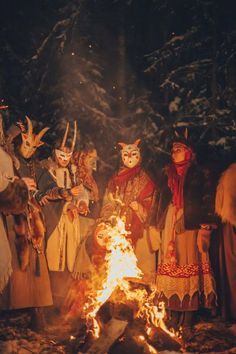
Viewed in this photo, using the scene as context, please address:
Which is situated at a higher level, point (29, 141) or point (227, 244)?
point (29, 141)

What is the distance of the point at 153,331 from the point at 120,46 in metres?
6.03

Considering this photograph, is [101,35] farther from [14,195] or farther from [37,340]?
[37,340]

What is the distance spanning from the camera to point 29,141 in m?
9.85

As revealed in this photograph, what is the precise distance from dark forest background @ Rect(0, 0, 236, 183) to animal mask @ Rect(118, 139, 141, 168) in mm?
244

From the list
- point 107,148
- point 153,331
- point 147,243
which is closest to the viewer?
point 153,331

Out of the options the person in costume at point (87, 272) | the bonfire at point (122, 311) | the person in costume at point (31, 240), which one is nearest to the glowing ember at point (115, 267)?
the bonfire at point (122, 311)

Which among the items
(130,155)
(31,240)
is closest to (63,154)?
(130,155)

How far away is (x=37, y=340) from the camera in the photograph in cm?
923

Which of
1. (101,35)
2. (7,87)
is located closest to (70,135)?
(7,87)

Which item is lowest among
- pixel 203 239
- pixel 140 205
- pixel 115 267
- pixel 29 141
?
pixel 115 267

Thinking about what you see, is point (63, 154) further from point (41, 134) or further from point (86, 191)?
point (86, 191)

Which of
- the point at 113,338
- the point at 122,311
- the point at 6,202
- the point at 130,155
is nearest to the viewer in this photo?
the point at 113,338

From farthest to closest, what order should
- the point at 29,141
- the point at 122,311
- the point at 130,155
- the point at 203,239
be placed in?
the point at 130,155
the point at 29,141
the point at 203,239
the point at 122,311

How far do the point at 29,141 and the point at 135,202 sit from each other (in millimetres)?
2462
